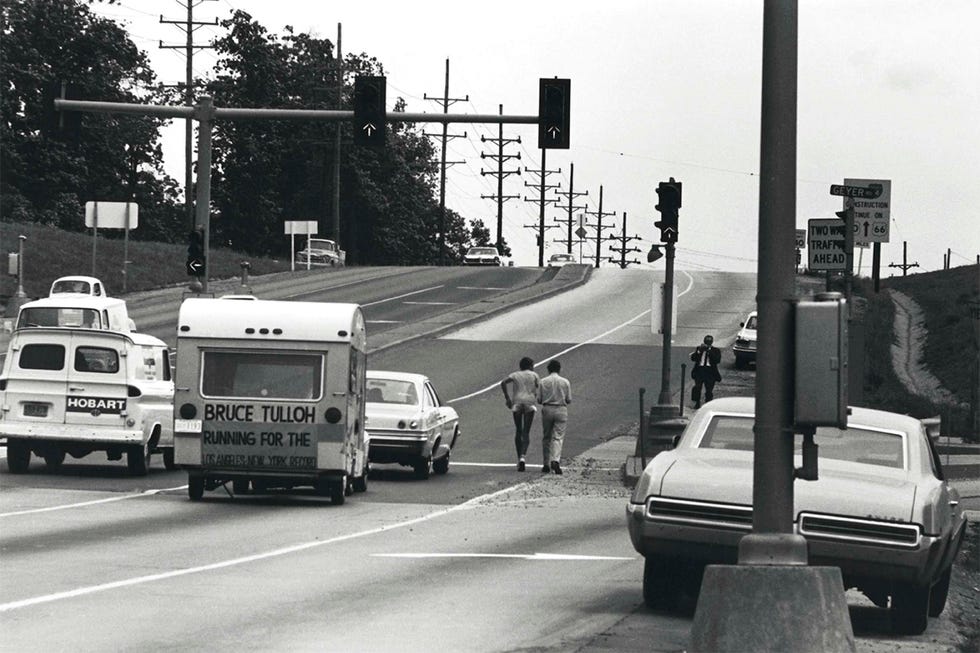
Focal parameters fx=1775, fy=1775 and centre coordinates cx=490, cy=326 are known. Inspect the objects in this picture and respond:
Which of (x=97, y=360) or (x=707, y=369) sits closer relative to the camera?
(x=97, y=360)

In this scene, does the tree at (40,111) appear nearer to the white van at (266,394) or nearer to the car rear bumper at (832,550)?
the white van at (266,394)

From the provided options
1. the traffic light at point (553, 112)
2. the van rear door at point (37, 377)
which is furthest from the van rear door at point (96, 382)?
the traffic light at point (553, 112)

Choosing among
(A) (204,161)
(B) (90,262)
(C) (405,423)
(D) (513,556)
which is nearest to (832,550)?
(D) (513,556)

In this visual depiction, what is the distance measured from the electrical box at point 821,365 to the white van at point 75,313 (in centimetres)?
2538

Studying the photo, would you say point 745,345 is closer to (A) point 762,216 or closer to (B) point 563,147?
(B) point 563,147

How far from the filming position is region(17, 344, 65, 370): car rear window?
2481 cm

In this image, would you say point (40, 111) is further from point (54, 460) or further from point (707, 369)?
point (54, 460)

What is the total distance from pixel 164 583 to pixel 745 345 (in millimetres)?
36049

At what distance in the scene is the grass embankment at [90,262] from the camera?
62.4 metres

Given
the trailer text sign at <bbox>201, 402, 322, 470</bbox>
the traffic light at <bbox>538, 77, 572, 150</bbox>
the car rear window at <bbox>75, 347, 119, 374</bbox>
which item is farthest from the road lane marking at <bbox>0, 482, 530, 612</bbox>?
the traffic light at <bbox>538, 77, 572, 150</bbox>

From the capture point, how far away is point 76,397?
24.6 meters

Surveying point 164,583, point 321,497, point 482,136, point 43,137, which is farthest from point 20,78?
point 164,583

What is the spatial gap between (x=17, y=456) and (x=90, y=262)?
40919 mm

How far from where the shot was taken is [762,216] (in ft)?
31.4
